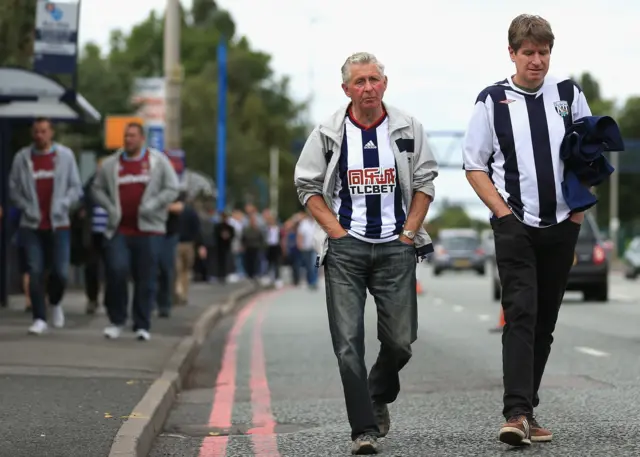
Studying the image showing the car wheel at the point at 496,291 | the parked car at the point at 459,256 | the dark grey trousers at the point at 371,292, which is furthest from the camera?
the parked car at the point at 459,256

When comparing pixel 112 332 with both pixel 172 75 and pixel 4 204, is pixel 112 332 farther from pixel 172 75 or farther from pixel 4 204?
pixel 172 75

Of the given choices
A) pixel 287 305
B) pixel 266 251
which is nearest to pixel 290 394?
pixel 287 305

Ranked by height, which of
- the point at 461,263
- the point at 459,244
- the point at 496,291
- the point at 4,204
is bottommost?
the point at 461,263

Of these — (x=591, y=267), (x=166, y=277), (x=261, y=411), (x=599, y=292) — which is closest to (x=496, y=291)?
(x=599, y=292)

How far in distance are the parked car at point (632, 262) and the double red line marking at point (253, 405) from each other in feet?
89.5

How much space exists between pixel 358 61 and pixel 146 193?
611 cm

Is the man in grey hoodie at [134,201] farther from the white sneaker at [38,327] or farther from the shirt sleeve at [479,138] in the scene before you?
the shirt sleeve at [479,138]

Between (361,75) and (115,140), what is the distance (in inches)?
488

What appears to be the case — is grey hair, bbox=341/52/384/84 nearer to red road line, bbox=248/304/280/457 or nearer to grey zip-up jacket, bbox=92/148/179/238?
red road line, bbox=248/304/280/457

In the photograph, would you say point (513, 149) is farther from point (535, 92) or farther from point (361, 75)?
point (361, 75)

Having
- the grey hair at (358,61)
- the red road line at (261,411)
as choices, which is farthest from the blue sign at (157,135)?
Result: the grey hair at (358,61)

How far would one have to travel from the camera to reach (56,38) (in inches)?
619

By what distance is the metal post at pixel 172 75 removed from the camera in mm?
21969

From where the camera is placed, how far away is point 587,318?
62.8 ft
